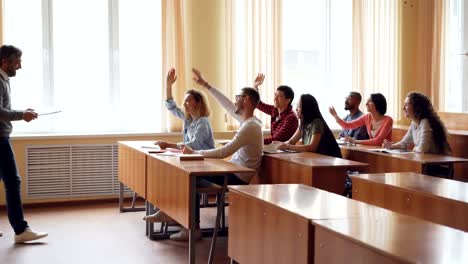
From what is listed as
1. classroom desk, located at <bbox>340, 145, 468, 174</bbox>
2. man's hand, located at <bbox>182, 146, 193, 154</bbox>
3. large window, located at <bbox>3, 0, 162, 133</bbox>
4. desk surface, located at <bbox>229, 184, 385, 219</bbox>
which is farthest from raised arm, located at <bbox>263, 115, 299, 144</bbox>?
desk surface, located at <bbox>229, 184, 385, 219</bbox>

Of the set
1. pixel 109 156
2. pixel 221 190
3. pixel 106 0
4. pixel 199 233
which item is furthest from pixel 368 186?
pixel 106 0

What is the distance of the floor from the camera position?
15.0 feet

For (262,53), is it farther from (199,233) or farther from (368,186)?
(368,186)

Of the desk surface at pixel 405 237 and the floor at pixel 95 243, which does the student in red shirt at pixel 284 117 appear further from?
the desk surface at pixel 405 237

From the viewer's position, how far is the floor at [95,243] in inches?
180

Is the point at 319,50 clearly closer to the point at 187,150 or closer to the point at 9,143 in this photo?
the point at 187,150

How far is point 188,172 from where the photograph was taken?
4.03m

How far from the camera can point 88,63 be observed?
683 centimetres

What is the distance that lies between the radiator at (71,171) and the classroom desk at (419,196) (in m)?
3.58

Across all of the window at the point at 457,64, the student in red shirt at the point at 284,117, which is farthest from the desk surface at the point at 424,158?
the window at the point at 457,64

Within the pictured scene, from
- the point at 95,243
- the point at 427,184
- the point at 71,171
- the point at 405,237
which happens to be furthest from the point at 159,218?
the point at 405,237

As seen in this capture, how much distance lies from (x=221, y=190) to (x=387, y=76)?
4202 mm

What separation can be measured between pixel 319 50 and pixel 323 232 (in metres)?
5.60

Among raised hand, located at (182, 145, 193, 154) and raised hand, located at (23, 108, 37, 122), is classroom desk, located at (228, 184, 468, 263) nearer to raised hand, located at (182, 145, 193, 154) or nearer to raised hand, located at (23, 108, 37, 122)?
raised hand, located at (182, 145, 193, 154)
